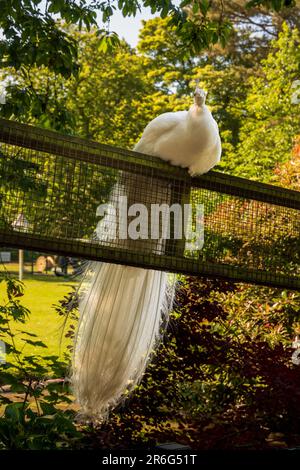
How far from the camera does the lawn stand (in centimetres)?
795

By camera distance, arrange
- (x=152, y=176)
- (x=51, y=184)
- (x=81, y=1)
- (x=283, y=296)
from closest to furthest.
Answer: (x=51, y=184)
(x=152, y=176)
(x=81, y=1)
(x=283, y=296)

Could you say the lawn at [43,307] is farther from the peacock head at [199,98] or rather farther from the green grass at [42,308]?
the peacock head at [199,98]

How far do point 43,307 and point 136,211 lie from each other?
886 centimetres

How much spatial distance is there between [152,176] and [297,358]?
1491mm

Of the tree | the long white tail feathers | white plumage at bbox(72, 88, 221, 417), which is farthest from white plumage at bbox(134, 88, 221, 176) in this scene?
the tree

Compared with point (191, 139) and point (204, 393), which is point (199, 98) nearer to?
point (191, 139)

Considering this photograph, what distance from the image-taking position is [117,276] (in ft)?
8.25

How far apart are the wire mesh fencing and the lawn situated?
4.28 m

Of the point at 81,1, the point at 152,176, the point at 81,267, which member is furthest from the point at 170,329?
the point at 81,1

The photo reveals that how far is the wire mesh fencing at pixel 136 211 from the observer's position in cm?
197

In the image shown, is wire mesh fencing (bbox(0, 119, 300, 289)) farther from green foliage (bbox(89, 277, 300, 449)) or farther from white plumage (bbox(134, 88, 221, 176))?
green foliage (bbox(89, 277, 300, 449))

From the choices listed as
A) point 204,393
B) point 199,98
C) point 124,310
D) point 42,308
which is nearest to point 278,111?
point 42,308

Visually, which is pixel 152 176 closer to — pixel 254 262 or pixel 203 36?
pixel 254 262

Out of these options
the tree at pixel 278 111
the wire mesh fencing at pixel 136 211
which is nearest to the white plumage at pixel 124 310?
the wire mesh fencing at pixel 136 211
